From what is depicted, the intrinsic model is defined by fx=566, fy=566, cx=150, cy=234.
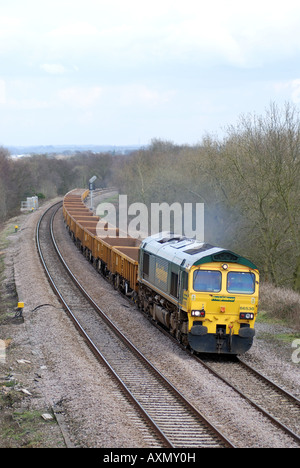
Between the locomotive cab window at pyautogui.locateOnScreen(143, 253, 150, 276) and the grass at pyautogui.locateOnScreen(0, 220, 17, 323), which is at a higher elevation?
the locomotive cab window at pyautogui.locateOnScreen(143, 253, 150, 276)

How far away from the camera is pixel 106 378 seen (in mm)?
13508

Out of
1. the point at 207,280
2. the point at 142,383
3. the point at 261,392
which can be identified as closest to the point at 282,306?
the point at 207,280

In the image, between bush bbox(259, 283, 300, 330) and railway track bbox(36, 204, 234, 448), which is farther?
bush bbox(259, 283, 300, 330)

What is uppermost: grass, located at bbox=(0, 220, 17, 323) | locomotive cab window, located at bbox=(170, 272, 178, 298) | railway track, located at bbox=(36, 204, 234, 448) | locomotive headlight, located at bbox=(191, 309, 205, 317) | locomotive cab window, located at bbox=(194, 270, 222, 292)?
locomotive cab window, located at bbox=(194, 270, 222, 292)

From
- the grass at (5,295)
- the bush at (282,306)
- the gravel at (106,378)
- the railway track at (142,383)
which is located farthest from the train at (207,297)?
the grass at (5,295)

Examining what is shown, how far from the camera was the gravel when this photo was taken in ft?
Result: 33.1

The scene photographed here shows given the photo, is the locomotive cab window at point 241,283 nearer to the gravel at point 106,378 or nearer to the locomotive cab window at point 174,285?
the locomotive cab window at point 174,285

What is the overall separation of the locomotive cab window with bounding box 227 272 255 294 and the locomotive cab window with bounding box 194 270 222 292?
304 millimetres

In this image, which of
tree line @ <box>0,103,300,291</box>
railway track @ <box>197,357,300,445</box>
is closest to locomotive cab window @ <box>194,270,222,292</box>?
railway track @ <box>197,357,300,445</box>

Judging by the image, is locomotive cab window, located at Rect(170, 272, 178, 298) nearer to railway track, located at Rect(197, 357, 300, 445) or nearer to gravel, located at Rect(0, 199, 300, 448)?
gravel, located at Rect(0, 199, 300, 448)

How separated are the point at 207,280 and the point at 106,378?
12.1ft

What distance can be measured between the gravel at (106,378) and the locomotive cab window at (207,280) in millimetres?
1961
